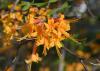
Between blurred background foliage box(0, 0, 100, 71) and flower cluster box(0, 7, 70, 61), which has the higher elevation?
flower cluster box(0, 7, 70, 61)

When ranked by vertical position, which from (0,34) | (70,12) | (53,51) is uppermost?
(70,12)

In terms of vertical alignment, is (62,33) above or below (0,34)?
above

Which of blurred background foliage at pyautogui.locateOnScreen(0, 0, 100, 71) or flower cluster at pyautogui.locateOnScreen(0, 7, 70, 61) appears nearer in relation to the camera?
flower cluster at pyautogui.locateOnScreen(0, 7, 70, 61)

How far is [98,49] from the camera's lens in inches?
156

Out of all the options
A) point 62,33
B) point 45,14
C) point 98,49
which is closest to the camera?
point 62,33

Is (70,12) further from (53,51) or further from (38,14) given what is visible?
(53,51)

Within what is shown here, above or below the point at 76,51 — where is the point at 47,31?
above

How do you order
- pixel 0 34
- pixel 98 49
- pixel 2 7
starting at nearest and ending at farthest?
pixel 2 7 → pixel 0 34 → pixel 98 49

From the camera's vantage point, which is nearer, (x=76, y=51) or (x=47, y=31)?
(x=47, y=31)

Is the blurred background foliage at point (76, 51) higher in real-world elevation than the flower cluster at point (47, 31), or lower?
lower

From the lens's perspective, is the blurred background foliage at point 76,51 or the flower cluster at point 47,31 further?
the blurred background foliage at point 76,51

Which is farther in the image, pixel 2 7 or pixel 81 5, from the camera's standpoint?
pixel 81 5

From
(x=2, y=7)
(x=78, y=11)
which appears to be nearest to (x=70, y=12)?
(x=78, y=11)

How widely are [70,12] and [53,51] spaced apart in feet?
2.42
